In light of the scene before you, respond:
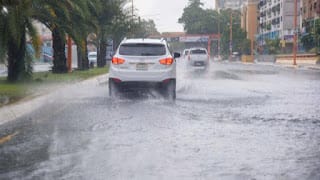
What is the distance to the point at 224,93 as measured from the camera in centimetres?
2031

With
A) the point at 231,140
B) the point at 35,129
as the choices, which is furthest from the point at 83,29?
the point at 231,140

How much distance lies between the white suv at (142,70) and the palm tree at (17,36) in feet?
14.3

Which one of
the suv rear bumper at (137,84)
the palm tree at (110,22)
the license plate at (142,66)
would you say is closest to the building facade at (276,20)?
the palm tree at (110,22)

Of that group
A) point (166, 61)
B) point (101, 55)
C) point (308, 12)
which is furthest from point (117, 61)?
point (308, 12)

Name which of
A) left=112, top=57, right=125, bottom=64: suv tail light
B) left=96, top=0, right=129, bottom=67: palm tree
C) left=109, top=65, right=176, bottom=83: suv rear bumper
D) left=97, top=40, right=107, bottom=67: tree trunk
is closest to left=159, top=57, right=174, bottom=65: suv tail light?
left=109, top=65, right=176, bottom=83: suv rear bumper

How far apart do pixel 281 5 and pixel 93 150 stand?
328ft

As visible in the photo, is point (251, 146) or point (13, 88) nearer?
point (251, 146)

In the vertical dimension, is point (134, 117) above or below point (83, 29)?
below

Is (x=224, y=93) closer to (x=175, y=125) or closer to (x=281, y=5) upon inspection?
(x=175, y=125)

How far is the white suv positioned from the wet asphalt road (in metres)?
1.48

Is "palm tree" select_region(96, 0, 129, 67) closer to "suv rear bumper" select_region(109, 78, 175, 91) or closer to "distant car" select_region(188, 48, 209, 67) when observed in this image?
"distant car" select_region(188, 48, 209, 67)

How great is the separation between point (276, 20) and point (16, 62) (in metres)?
91.2

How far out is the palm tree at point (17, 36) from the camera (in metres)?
20.6

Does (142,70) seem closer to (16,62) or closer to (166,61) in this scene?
(166,61)
